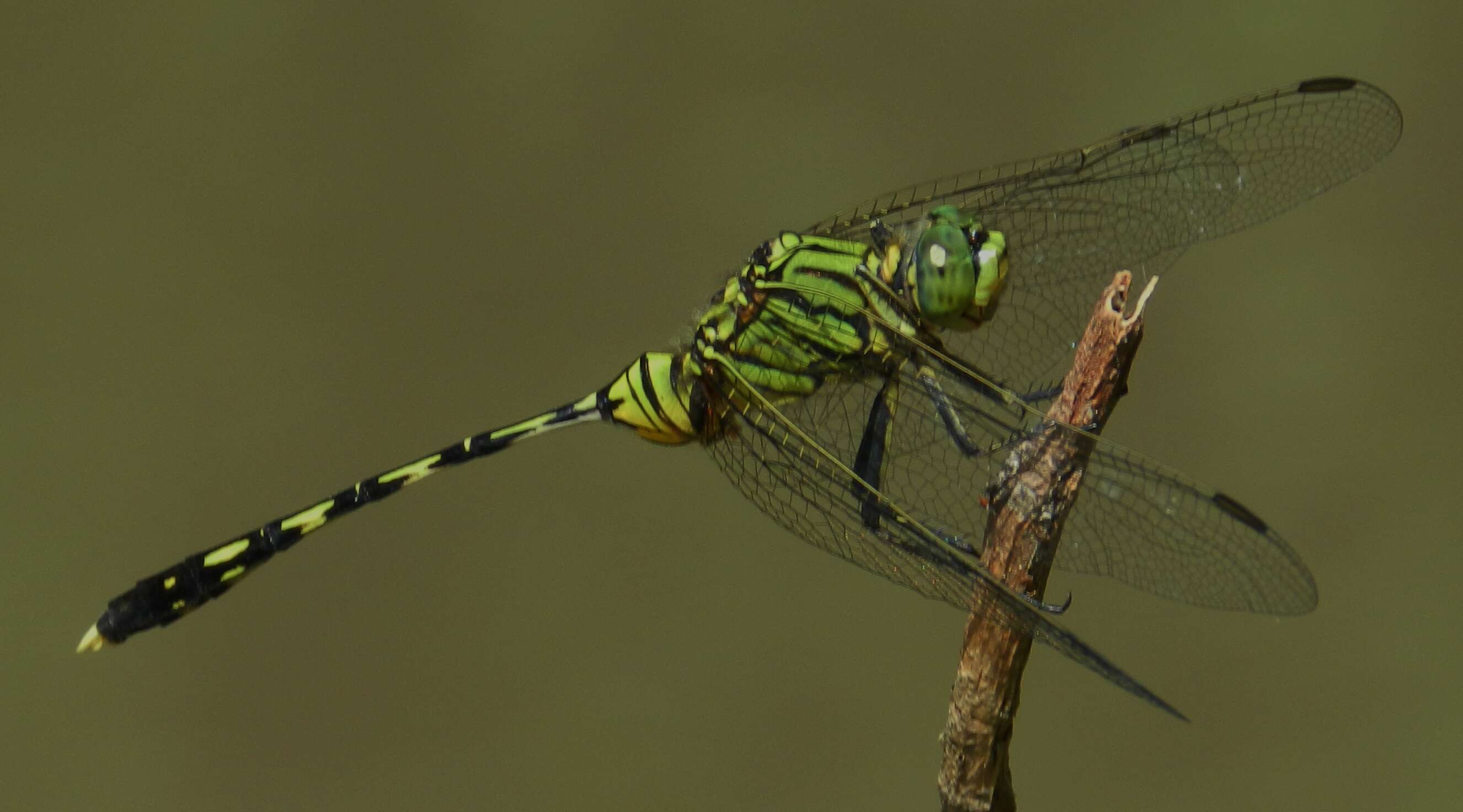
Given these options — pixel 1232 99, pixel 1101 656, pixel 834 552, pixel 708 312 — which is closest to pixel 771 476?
pixel 834 552

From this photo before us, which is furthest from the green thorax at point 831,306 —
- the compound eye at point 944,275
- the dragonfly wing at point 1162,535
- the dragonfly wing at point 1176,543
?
the dragonfly wing at point 1176,543

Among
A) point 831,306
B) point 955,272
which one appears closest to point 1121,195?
point 955,272

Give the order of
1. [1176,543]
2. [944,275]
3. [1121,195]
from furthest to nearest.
Answer: [1121,195]
[944,275]
[1176,543]

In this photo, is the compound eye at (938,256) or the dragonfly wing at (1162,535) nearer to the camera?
the dragonfly wing at (1162,535)

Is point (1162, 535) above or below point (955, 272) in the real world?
below

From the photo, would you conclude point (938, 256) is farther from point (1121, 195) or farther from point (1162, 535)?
point (1162, 535)

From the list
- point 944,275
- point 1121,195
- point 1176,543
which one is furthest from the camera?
point 1121,195

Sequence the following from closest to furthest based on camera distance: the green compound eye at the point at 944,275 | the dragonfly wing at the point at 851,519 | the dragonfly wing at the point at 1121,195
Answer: the dragonfly wing at the point at 851,519
the green compound eye at the point at 944,275
the dragonfly wing at the point at 1121,195

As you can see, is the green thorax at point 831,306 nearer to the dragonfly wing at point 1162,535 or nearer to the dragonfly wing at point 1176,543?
the dragonfly wing at point 1162,535
